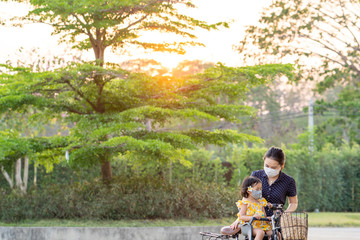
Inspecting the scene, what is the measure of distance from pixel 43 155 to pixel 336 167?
570 inches

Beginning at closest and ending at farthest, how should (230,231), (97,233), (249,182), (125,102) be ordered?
(249,182), (230,231), (97,233), (125,102)

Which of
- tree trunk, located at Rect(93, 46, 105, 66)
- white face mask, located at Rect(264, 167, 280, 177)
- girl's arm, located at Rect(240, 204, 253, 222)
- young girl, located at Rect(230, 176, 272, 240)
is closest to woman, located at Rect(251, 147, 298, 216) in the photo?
white face mask, located at Rect(264, 167, 280, 177)

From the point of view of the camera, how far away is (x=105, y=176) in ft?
54.7

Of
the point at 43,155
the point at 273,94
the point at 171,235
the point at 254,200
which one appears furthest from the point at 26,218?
the point at 273,94

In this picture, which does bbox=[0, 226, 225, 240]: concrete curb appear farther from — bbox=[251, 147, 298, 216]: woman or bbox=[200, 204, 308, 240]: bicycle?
bbox=[200, 204, 308, 240]: bicycle

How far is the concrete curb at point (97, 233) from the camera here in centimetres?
1351

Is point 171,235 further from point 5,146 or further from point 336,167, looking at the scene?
point 336,167

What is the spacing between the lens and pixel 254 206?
5758 millimetres

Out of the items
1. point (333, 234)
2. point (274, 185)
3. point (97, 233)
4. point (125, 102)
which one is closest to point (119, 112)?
point (125, 102)

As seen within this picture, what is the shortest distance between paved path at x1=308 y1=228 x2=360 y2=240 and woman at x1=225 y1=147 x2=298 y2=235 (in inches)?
400

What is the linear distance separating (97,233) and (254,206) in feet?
27.4

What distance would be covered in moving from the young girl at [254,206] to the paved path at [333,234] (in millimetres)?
10327

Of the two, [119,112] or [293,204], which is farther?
[119,112]

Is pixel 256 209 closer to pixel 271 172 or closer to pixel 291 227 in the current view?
pixel 271 172
